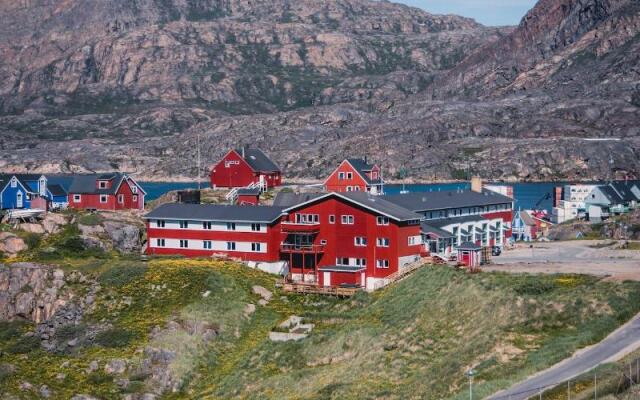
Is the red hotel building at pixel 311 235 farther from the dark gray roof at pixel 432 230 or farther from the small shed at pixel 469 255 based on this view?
the small shed at pixel 469 255

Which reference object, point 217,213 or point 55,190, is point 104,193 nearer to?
point 55,190

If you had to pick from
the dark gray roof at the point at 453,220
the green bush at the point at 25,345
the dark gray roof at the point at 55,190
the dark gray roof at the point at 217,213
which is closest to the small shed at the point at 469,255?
the dark gray roof at the point at 453,220

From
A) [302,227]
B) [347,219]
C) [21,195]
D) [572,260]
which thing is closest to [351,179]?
[21,195]

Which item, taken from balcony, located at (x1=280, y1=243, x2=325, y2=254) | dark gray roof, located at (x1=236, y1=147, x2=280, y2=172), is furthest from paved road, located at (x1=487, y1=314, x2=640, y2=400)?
dark gray roof, located at (x1=236, y1=147, x2=280, y2=172)

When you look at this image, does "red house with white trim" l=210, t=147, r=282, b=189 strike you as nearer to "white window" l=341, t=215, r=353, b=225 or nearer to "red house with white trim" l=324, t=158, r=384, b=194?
"red house with white trim" l=324, t=158, r=384, b=194

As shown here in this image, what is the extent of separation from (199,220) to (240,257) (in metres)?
5.04

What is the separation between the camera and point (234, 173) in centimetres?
11812

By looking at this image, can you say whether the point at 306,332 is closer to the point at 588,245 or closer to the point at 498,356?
the point at 498,356

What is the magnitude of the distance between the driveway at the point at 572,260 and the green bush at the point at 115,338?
79.0ft

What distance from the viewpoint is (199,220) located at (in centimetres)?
7681

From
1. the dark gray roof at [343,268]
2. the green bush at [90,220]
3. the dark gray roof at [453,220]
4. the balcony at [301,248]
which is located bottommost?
the dark gray roof at [343,268]

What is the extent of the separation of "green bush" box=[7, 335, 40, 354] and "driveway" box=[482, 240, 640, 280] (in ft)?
99.1

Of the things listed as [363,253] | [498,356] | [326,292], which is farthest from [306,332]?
[498,356]

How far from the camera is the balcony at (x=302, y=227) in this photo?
71.5 m
